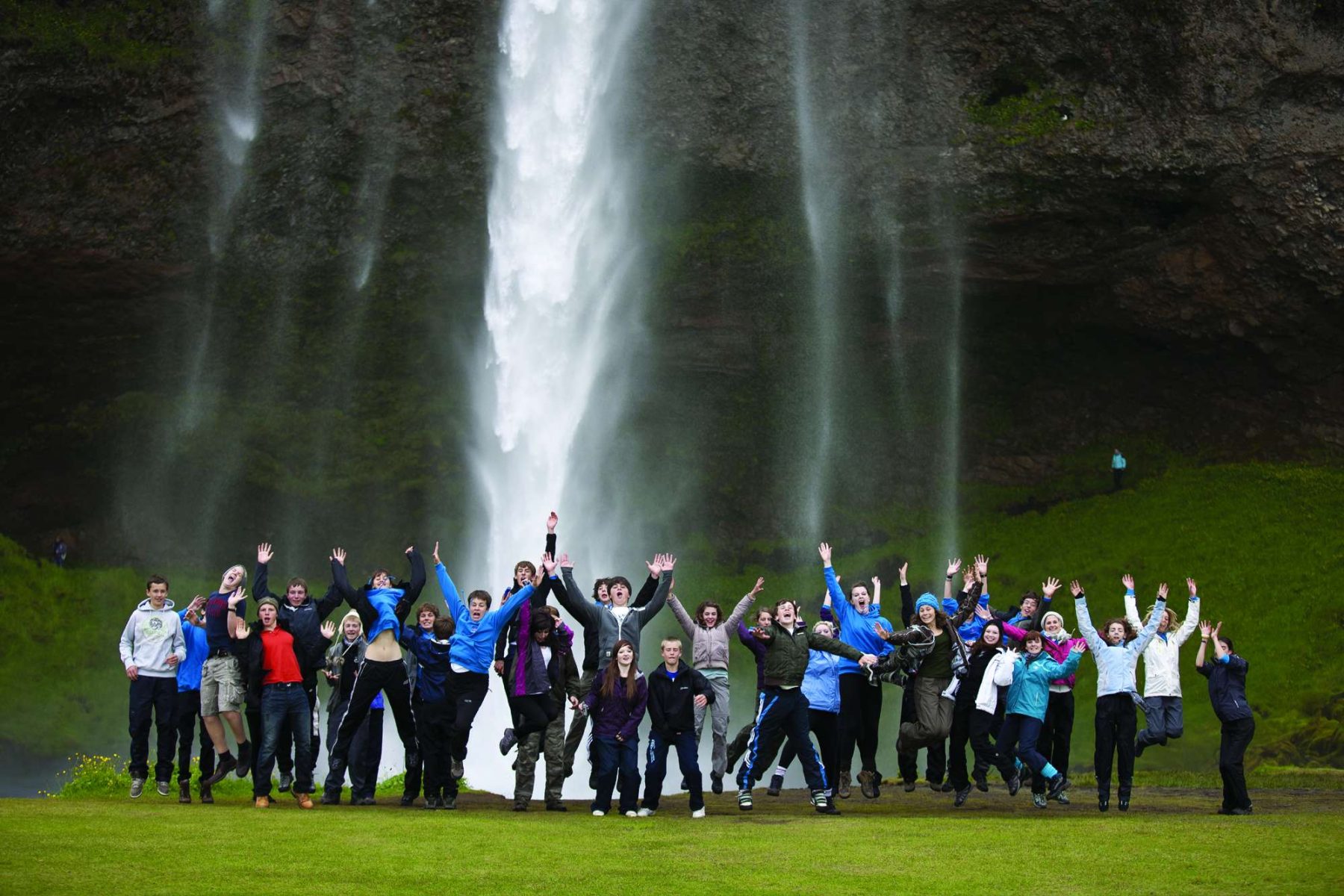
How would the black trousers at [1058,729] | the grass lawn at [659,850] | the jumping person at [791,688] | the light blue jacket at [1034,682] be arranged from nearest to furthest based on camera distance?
1. the grass lawn at [659,850]
2. the jumping person at [791,688]
3. the light blue jacket at [1034,682]
4. the black trousers at [1058,729]

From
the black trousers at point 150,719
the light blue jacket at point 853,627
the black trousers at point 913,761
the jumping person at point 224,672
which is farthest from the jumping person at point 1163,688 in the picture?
the black trousers at point 150,719

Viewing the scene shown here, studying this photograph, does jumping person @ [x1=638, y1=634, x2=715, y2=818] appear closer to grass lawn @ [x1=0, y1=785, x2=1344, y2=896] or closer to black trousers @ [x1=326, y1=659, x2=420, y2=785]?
grass lawn @ [x1=0, y1=785, x2=1344, y2=896]

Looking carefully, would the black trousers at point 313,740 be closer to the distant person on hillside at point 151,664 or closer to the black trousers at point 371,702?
the black trousers at point 371,702

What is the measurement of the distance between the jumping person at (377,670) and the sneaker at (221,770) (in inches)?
39.8

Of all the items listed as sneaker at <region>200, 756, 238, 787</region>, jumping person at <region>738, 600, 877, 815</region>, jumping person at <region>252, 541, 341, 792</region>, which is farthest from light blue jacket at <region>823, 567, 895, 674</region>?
sneaker at <region>200, 756, 238, 787</region>

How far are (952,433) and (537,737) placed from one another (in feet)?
85.4

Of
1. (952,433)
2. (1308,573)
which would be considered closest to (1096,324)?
(952,433)

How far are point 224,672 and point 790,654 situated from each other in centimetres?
555

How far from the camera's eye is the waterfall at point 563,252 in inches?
1362

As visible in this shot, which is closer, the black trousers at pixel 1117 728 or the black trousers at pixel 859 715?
the black trousers at pixel 1117 728

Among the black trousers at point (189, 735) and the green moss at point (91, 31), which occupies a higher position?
the green moss at point (91, 31)

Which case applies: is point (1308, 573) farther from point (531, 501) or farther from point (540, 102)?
point (540, 102)

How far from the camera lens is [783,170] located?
36031 mm

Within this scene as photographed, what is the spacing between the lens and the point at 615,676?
43.7ft
